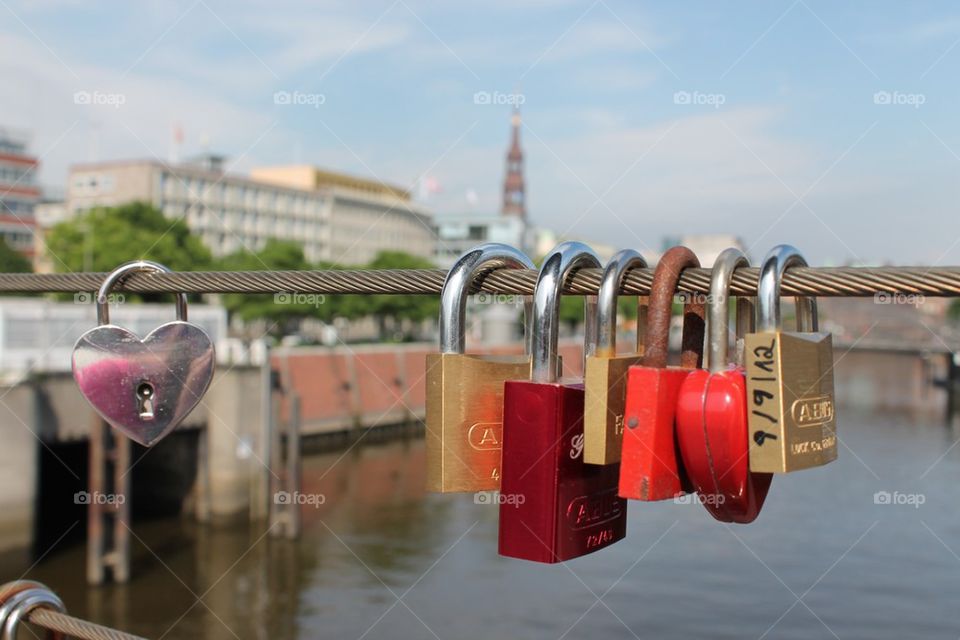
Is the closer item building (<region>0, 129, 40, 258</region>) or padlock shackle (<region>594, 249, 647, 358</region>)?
padlock shackle (<region>594, 249, 647, 358</region>)

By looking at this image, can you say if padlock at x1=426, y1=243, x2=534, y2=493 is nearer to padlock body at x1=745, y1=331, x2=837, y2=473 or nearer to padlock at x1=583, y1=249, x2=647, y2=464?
padlock at x1=583, y1=249, x2=647, y2=464

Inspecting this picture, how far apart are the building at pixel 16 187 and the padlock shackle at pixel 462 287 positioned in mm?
56207

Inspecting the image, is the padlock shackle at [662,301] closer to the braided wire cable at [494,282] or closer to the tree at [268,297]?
the braided wire cable at [494,282]

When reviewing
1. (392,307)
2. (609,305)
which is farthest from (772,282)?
(392,307)

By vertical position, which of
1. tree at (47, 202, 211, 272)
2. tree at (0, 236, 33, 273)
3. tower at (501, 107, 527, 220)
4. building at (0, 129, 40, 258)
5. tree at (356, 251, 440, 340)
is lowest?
tree at (356, 251, 440, 340)

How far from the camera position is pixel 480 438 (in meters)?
1.49

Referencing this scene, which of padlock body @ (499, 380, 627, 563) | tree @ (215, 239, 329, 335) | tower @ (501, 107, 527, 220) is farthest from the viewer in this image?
tower @ (501, 107, 527, 220)

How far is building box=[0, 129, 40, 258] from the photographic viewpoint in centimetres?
5591

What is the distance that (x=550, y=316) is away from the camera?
1.50m

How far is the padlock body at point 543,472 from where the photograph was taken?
140 centimetres

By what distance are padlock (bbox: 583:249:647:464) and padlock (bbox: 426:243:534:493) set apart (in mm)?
143

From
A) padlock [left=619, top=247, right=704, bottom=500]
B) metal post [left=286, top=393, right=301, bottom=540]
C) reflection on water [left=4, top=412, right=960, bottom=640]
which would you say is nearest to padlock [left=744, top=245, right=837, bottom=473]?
padlock [left=619, top=247, right=704, bottom=500]

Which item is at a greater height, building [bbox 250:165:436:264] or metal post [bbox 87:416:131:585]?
building [bbox 250:165:436:264]

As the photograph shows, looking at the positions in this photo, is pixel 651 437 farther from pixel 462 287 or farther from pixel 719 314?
pixel 462 287
